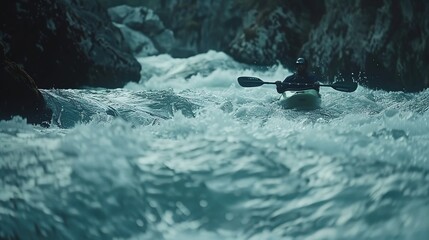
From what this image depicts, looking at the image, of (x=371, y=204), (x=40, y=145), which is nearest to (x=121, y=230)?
(x=40, y=145)

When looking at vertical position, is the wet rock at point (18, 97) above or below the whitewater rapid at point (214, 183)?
below

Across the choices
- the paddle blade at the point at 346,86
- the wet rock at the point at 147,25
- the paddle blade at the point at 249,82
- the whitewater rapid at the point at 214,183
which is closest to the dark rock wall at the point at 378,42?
the paddle blade at the point at 346,86

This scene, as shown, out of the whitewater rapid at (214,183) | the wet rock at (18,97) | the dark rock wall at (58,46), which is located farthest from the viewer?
the dark rock wall at (58,46)

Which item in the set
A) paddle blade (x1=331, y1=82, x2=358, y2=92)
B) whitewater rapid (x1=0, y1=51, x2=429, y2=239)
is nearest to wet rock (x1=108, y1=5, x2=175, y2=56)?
paddle blade (x1=331, y1=82, x2=358, y2=92)

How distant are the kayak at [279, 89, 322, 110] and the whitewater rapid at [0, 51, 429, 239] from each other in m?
3.50

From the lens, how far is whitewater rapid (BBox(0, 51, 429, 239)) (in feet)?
8.68

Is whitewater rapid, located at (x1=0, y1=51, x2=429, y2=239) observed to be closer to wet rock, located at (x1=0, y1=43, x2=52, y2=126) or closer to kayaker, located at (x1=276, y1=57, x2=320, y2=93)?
wet rock, located at (x1=0, y1=43, x2=52, y2=126)

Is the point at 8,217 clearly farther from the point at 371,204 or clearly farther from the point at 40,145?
the point at 371,204

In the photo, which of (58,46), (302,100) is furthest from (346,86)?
(58,46)

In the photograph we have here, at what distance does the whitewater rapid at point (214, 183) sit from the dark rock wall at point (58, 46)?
17.3 feet

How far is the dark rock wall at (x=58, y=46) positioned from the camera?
8.83 metres

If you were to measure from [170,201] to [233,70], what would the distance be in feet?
47.3

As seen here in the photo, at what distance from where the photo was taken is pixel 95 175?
3070 millimetres

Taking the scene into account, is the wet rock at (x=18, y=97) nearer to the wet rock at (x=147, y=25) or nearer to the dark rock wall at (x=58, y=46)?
the dark rock wall at (x=58, y=46)
